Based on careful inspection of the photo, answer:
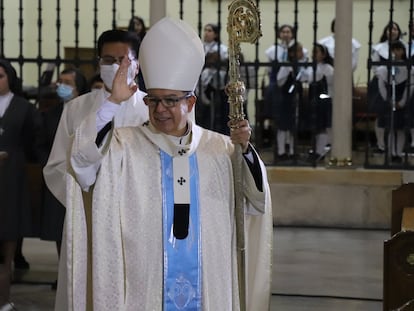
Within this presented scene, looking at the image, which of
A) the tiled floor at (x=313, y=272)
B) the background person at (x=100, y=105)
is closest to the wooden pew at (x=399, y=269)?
the tiled floor at (x=313, y=272)

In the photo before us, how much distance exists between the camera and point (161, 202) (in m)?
3.54

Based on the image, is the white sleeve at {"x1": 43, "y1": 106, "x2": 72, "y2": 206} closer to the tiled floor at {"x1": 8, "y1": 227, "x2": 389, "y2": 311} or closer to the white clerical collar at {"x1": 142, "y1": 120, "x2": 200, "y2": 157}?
the white clerical collar at {"x1": 142, "y1": 120, "x2": 200, "y2": 157}

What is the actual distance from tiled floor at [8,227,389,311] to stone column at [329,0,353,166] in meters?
0.73

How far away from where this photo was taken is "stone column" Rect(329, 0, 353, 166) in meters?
8.51

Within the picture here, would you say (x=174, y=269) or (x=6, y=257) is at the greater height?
(x=174, y=269)

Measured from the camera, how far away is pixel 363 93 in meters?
10.6

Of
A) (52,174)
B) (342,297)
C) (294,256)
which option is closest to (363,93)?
(294,256)

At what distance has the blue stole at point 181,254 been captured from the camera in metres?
3.54

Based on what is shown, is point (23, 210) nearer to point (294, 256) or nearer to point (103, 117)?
point (294, 256)

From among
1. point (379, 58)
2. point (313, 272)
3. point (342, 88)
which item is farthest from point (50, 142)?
point (379, 58)

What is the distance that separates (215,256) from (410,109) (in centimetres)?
588

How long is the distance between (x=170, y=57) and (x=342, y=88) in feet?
17.0

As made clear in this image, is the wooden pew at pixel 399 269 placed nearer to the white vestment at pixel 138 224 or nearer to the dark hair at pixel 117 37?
the white vestment at pixel 138 224

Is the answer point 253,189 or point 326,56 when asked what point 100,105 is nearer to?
point 253,189
